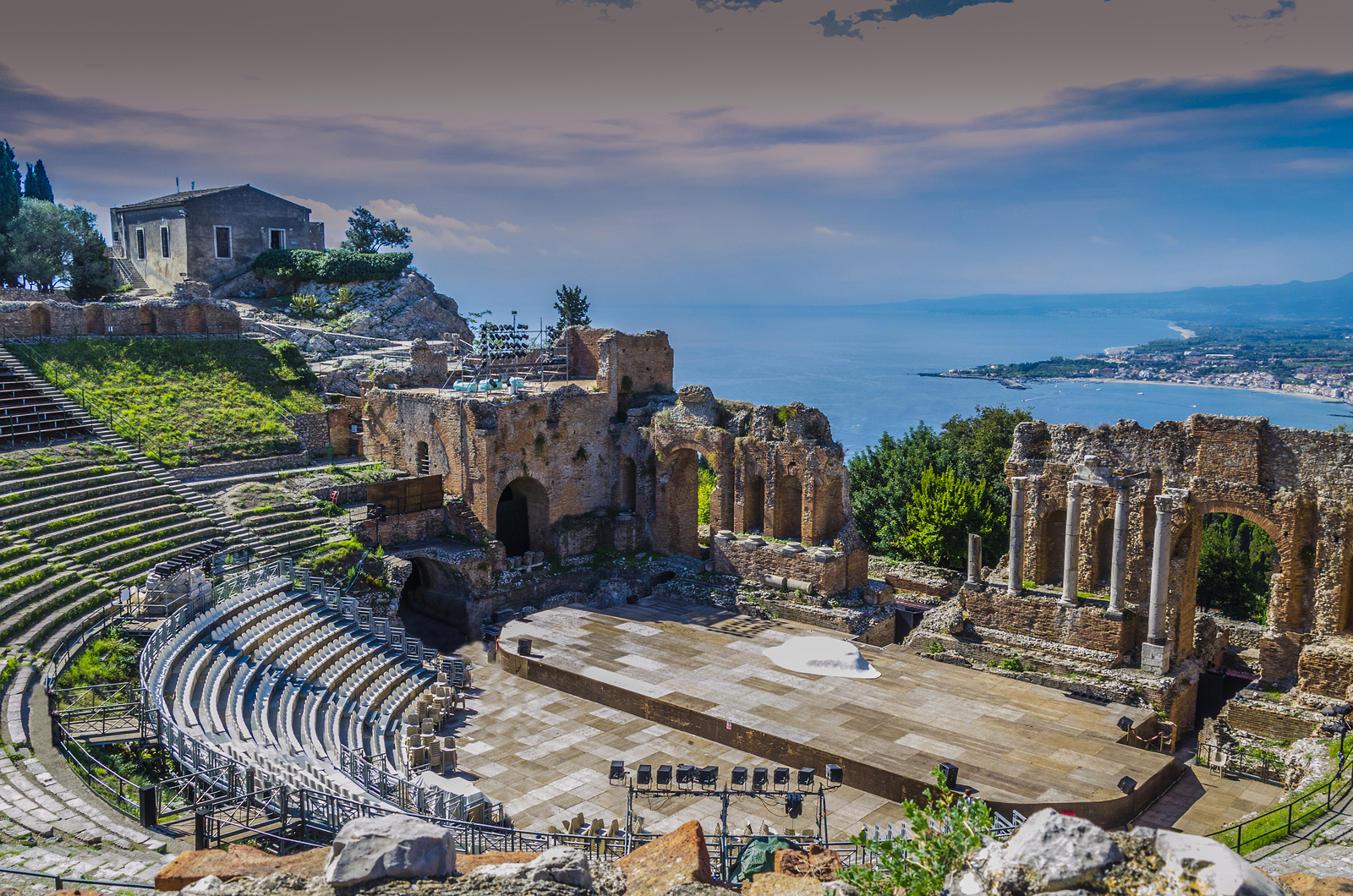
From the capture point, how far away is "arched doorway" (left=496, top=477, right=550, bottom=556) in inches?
1486

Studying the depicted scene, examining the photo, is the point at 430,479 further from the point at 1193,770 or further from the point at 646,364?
the point at 1193,770

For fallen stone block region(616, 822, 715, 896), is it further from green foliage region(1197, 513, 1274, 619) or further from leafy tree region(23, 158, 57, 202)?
leafy tree region(23, 158, 57, 202)

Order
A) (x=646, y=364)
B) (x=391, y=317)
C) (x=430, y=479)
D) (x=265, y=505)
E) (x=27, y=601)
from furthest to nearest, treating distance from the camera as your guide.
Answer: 1. (x=391, y=317)
2. (x=646, y=364)
3. (x=430, y=479)
4. (x=265, y=505)
5. (x=27, y=601)

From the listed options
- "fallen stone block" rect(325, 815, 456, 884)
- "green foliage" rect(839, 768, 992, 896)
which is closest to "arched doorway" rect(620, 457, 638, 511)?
"fallen stone block" rect(325, 815, 456, 884)

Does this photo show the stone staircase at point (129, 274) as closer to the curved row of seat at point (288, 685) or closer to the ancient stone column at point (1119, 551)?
the curved row of seat at point (288, 685)

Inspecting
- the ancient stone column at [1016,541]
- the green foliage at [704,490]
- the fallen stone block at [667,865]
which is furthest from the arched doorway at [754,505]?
the fallen stone block at [667,865]

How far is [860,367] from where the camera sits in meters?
187

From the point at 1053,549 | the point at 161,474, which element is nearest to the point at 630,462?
the point at 1053,549

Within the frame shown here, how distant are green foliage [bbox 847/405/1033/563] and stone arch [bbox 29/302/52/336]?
3540cm

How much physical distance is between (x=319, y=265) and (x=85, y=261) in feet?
41.4

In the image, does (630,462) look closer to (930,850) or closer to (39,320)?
(39,320)

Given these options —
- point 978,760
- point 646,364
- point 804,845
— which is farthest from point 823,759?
point 646,364

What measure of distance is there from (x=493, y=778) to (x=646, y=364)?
72.6ft

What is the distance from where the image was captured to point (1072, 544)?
27.8 m
